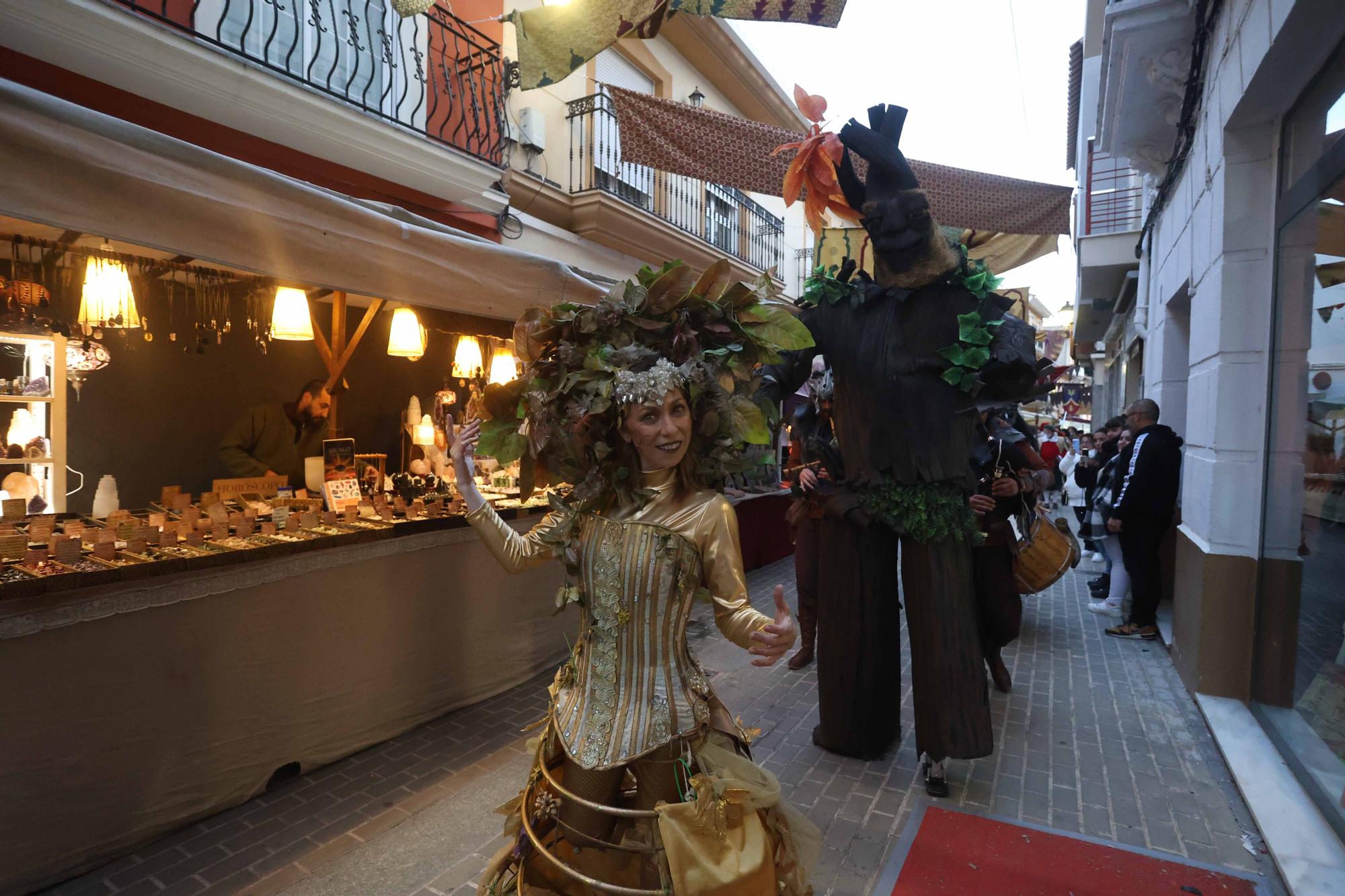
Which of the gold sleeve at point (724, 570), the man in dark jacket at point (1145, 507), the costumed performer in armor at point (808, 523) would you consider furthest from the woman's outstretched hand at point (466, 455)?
the man in dark jacket at point (1145, 507)

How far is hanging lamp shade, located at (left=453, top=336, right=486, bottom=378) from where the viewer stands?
6195 mm

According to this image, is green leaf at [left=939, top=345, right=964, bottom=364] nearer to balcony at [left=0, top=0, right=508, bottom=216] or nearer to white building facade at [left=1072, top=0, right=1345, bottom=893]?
white building facade at [left=1072, top=0, right=1345, bottom=893]

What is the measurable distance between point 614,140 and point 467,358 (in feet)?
16.0

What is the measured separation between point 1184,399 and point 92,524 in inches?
316

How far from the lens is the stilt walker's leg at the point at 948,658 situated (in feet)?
10.3

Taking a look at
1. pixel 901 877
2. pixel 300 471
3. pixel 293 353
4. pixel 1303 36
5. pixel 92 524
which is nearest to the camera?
pixel 901 877

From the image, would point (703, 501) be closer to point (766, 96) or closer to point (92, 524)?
point (92, 524)

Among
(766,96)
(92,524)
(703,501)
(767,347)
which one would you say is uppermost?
(766,96)

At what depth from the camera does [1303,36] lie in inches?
120

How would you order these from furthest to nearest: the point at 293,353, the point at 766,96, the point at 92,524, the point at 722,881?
the point at 766,96 → the point at 293,353 → the point at 92,524 → the point at 722,881

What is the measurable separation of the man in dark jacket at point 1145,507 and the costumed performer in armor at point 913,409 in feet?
10.6

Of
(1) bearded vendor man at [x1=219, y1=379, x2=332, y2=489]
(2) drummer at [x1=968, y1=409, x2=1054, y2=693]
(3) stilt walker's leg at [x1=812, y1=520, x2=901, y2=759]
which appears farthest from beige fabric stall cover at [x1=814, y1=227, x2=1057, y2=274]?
(1) bearded vendor man at [x1=219, y1=379, x2=332, y2=489]

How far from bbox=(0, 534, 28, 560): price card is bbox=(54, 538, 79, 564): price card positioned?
15 cm


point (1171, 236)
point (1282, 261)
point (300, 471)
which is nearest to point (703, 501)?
point (1282, 261)
